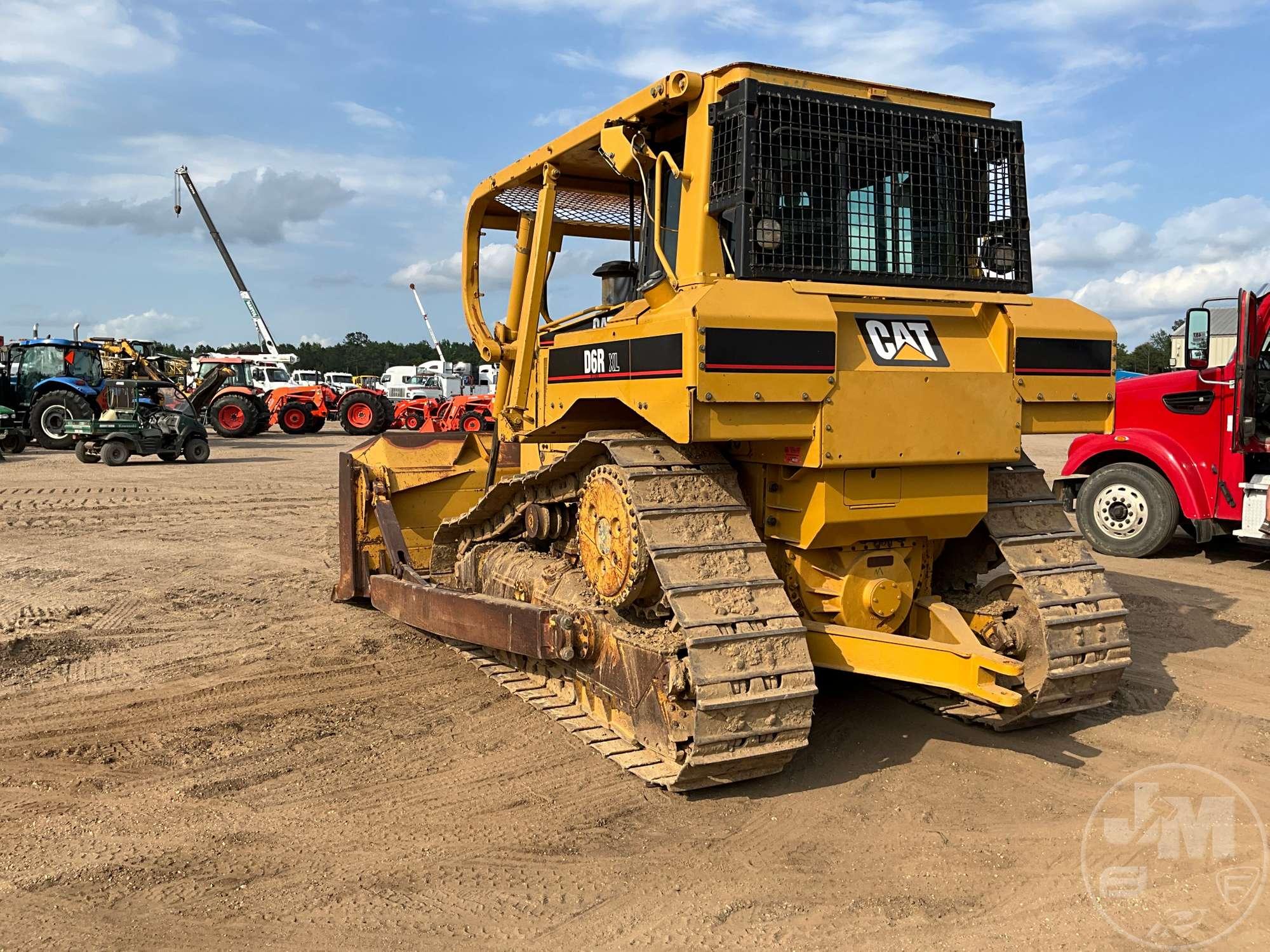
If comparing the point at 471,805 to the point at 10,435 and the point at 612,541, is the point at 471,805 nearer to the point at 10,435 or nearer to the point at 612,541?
the point at 612,541

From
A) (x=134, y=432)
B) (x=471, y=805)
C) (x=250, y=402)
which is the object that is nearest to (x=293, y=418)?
(x=250, y=402)

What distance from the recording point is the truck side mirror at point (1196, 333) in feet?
27.4

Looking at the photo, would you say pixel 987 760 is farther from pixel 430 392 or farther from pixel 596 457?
pixel 430 392

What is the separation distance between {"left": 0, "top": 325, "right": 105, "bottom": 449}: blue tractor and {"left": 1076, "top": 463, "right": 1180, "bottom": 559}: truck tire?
18.9 m

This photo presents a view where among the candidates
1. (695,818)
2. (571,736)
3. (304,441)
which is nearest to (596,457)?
(571,736)

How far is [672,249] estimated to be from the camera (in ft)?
15.5

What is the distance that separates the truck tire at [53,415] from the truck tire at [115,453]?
3.12m

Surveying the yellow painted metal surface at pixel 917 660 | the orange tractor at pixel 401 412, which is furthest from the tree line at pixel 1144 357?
the yellow painted metal surface at pixel 917 660

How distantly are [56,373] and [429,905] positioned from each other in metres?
22.5

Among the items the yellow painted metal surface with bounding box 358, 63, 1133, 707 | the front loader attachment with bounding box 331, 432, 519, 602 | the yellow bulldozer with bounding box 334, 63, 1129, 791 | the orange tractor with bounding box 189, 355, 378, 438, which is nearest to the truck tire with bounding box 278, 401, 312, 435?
the orange tractor with bounding box 189, 355, 378, 438

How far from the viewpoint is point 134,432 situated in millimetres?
18984

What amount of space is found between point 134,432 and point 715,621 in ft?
58.6

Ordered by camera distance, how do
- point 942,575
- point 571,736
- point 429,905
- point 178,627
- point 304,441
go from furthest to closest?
point 304,441
point 178,627
point 942,575
point 571,736
point 429,905

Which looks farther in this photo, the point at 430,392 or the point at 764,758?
the point at 430,392
